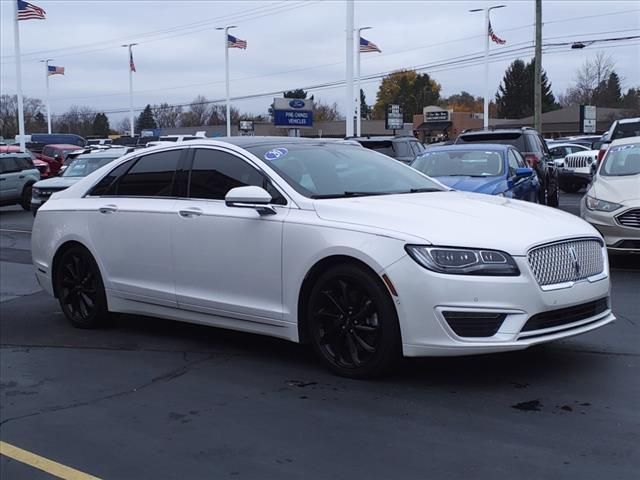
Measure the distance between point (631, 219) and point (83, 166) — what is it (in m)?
14.4

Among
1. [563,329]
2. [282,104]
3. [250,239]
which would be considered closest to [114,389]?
[250,239]

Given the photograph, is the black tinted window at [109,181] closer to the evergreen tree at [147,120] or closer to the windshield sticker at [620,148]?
the windshield sticker at [620,148]

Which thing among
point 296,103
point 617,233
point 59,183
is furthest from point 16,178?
point 617,233

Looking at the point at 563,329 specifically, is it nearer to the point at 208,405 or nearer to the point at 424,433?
the point at 424,433

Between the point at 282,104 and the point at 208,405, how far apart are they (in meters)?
31.1

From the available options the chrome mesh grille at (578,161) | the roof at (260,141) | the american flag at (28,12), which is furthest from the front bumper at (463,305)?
the american flag at (28,12)

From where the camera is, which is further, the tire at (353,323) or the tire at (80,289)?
the tire at (80,289)

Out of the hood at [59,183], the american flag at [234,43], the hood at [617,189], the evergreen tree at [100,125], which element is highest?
the american flag at [234,43]

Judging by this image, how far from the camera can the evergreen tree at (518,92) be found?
99000mm

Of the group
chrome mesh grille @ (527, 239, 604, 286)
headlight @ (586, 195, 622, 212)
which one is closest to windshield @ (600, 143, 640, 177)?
headlight @ (586, 195, 622, 212)

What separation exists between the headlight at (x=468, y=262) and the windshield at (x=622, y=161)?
6.54 metres

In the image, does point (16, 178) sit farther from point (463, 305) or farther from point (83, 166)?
point (463, 305)

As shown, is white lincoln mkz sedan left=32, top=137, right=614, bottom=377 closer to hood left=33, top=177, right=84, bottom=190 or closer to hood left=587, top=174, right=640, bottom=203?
hood left=587, top=174, right=640, bottom=203

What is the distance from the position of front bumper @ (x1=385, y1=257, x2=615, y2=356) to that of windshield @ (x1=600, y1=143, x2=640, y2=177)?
6.43m
